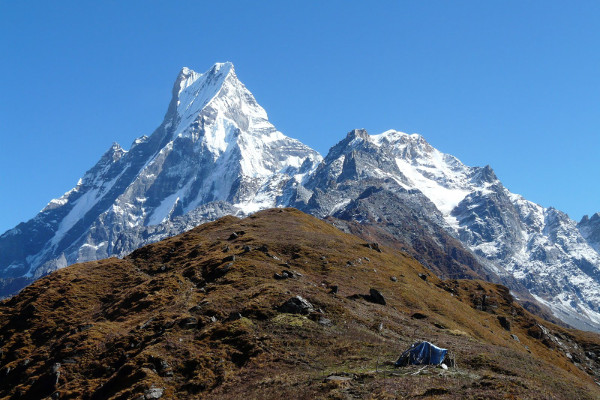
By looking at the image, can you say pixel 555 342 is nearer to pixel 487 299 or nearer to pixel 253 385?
pixel 487 299

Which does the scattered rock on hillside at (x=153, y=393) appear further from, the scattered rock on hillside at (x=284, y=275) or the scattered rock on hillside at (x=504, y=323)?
the scattered rock on hillside at (x=504, y=323)

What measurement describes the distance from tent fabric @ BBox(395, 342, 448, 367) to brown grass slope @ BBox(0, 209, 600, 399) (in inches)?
60.9

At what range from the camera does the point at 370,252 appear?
387 feet

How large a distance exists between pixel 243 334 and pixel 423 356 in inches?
752

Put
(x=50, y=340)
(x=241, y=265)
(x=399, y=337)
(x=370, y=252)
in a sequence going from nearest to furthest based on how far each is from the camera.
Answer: (x=399, y=337) → (x=50, y=340) → (x=241, y=265) → (x=370, y=252)

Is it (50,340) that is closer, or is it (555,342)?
(50,340)

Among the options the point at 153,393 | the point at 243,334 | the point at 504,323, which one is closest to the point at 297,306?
the point at 243,334

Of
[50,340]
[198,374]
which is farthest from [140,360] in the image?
[50,340]

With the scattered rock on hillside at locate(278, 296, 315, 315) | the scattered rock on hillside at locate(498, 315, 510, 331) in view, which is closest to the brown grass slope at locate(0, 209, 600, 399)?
the scattered rock on hillside at locate(278, 296, 315, 315)

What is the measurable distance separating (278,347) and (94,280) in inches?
2104

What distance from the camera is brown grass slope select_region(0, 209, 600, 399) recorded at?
4212 centimetres

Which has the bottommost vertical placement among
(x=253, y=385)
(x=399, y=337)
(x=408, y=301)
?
(x=253, y=385)

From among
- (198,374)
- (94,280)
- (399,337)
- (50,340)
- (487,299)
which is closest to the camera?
(198,374)

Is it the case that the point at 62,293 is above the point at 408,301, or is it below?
above
